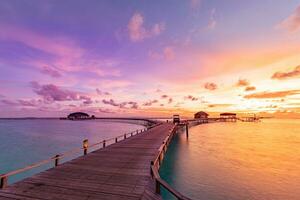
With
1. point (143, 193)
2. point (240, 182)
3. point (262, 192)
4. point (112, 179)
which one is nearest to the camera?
point (143, 193)

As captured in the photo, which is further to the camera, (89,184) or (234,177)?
(234,177)

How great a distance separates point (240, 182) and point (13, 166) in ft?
91.8

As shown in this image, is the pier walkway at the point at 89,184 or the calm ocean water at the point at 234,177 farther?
the calm ocean water at the point at 234,177

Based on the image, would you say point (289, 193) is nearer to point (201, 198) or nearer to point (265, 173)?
point (265, 173)

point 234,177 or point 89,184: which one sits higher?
point 89,184

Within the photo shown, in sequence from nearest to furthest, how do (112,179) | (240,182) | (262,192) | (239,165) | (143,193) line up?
(143,193)
(112,179)
(262,192)
(240,182)
(239,165)

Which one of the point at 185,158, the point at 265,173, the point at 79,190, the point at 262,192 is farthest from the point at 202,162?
the point at 79,190

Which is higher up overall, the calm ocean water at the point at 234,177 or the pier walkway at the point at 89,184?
the pier walkway at the point at 89,184

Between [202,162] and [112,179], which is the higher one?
[112,179]

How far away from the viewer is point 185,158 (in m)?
29.4

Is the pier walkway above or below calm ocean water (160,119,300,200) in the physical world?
above

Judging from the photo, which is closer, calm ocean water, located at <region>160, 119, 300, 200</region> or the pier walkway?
the pier walkway

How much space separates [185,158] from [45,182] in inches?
883

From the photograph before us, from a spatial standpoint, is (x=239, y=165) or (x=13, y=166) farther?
(x=13, y=166)
